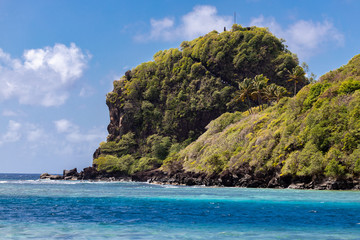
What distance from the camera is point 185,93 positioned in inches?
5625

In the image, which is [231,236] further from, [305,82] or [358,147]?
[305,82]

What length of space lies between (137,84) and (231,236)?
5382 inches

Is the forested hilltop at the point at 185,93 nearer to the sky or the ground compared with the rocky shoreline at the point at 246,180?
nearer to the sky

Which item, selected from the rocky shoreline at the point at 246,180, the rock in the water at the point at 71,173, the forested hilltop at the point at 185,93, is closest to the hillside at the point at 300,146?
the rocky shoreline at the point at 246,180

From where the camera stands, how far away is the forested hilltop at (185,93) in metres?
133

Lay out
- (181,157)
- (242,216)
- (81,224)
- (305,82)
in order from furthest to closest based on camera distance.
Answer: (305,82), (181,157), (242,216), (81,224)

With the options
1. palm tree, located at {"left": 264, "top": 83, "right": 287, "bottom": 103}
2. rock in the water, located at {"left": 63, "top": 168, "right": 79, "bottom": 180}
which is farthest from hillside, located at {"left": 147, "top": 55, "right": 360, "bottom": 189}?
rock in the water, located at {"left": 63, "top": 168, "right": 79, "bottom": 180}

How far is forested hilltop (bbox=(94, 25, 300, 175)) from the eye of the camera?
13288 cm

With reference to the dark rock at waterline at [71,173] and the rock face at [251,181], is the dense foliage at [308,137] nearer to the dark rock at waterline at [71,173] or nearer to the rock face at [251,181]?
the rock face at [251,181]

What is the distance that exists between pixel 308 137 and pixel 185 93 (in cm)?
8624

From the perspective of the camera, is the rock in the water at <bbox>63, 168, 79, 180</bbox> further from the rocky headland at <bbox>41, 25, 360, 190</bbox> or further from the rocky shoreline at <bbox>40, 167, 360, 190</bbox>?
the rocky shoreline at <bbox>40, 167, 360, 190</bbox>

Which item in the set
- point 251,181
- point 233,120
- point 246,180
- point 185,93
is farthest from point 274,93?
point 185,93

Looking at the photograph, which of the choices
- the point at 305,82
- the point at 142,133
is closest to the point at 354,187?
the point at 305,82

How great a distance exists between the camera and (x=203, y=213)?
28234mm
